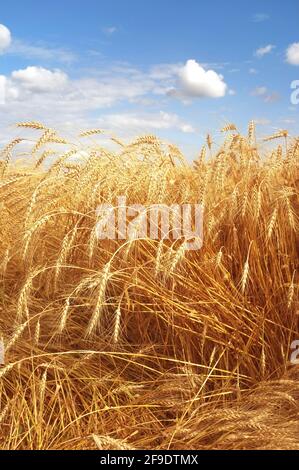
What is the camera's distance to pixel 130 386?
2.31 metres

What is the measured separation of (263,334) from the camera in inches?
100.0

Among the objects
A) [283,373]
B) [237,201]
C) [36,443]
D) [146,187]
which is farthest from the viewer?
[146,187]

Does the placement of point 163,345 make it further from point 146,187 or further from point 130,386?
point 146,187

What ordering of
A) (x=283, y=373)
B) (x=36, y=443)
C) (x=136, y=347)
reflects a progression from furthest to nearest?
(x=136, y=347), (x=283, y=373), (x=36, y=443)

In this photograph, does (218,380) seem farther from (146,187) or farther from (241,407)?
(146,187)

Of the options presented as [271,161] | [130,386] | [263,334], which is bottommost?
[130,386]

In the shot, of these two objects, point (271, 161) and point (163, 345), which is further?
point (271, 161)

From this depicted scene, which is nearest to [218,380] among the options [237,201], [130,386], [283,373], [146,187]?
[283,373]

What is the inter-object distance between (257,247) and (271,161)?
884 mm

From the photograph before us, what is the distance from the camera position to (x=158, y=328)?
105 inches

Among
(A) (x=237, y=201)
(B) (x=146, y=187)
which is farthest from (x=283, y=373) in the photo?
(B) (x=146, y=187)

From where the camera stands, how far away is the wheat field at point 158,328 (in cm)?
216

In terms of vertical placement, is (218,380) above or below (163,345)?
below

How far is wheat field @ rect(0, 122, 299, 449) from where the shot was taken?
2.16 m
